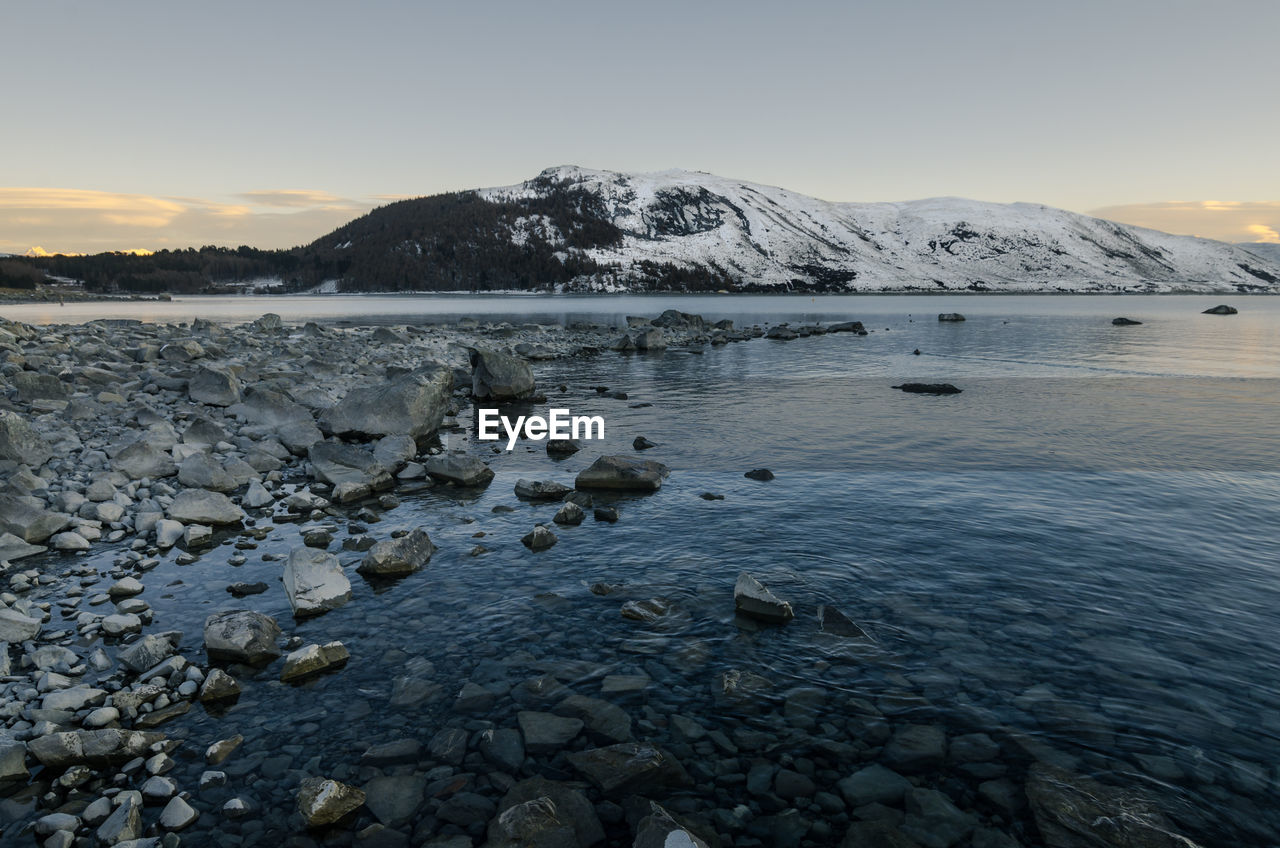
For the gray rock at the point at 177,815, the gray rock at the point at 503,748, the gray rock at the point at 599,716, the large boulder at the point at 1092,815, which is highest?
the gray rock at the point at 177,815

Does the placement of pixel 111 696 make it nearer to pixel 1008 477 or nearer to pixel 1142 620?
pixel 1142 620

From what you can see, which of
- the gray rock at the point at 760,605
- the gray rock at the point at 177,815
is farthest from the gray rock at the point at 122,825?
the gray rock at the point at 760,605

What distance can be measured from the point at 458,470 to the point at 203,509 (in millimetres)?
6050

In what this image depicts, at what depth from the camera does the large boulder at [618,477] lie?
17.6 metres

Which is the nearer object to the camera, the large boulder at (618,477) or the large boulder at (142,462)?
the large boulder at (142,462)

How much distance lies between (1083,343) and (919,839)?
7772 cm

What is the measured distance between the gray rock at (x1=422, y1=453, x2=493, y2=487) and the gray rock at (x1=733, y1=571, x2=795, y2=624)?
9.88m

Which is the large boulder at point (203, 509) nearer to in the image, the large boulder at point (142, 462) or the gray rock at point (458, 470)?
the large boulder at point (142, 462)

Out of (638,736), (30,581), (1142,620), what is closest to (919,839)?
(638,736)

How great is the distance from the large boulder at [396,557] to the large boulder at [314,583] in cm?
76

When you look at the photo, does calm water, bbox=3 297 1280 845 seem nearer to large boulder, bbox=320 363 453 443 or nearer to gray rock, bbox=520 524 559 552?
gray rock, bbox=520 524 559 552

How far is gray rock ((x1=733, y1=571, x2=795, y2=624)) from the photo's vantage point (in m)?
10.3

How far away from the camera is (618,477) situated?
1770cm

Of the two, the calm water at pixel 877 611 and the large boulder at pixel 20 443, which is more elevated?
the large boulder at pixel 20 443
